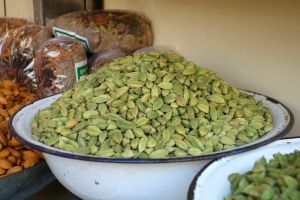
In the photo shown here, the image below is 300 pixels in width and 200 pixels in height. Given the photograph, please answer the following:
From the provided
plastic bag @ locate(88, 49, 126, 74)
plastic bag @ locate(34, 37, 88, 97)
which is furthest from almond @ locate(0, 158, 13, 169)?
plastic bag @ locate(88, 49, 126, 74)

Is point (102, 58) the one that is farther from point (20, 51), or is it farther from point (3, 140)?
point (3, 140)

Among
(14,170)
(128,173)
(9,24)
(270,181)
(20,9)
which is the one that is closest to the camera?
(270,181)

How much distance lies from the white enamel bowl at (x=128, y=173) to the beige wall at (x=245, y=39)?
1.02 ft

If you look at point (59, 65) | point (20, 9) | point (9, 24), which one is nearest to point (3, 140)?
point (59, 65)

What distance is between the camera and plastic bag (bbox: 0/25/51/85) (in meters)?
1.59

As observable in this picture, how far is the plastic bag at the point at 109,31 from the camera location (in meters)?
1.57

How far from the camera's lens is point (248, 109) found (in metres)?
0.95

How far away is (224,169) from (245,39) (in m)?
0.56

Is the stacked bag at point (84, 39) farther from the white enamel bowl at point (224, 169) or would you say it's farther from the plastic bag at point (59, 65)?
the white enamel bowl at point (224, 169)

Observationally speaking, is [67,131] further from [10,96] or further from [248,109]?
[10,96]

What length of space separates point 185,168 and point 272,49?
0.51 meters

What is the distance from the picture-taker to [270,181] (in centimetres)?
69

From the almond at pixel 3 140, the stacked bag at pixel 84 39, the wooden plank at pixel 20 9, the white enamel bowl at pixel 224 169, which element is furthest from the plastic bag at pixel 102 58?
the white enamel bowl at pixel 224 169

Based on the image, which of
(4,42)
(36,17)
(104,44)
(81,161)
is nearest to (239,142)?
(81,161)
